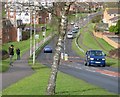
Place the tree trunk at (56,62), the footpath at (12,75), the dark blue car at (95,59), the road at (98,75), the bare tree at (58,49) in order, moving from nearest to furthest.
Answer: the bare tree at (58,49)
the tree trunk at (56,62)
the footpath at (12,75)
the road at (98,75)
the dark blue car at (95,59)

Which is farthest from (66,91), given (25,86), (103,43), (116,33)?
(116,33)

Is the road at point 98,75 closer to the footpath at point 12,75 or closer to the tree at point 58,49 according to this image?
the footpath at point 12,75

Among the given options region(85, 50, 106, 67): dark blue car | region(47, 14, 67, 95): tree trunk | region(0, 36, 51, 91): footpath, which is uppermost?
region(47, 14, 67, 95): tree trunk

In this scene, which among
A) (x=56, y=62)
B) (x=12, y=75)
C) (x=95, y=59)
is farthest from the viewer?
(x=95, y=59)

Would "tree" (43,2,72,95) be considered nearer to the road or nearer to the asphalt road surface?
the road

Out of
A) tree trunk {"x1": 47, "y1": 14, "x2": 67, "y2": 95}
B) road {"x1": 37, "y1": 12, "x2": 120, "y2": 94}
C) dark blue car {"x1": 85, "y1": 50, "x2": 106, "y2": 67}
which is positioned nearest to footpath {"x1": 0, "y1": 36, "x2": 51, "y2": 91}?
road {"x1": 37, "y1": 12, "x2": 120, "y2": 94}

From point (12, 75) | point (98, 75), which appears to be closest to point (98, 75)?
Answer: point (98, 75)

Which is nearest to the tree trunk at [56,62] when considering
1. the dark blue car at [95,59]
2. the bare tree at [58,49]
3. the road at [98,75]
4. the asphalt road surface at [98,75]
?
the bare tree at [58,49]

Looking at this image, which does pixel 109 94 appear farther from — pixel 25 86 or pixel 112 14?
pixel 112 14

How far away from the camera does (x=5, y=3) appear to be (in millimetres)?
17578

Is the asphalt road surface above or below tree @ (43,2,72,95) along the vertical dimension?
below

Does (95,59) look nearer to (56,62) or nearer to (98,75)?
(98,75)

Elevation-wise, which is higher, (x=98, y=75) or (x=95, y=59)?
(x=98, y=75)

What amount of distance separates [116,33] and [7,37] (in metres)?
24.3
